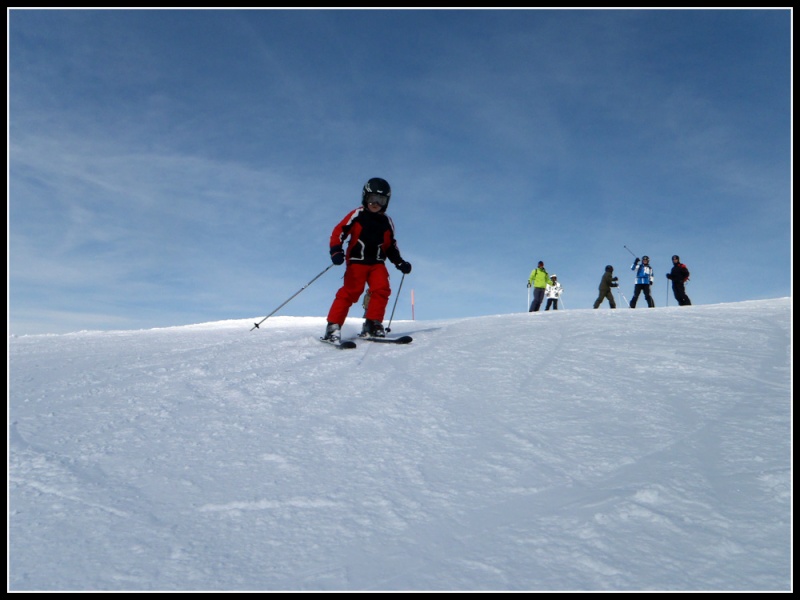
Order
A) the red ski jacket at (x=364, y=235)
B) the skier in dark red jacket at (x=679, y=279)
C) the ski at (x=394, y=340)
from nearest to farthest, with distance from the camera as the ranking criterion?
the ski at (x=394, y=340)
the red ski jacket at (x=364, y=235)
the skier in dark red jacket at (x=679, y=279)

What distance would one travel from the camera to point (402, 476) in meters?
2.48

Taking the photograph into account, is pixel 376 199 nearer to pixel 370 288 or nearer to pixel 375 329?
pixel 370 288

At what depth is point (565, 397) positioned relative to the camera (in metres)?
3.66

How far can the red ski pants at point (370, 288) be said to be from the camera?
6266 mm

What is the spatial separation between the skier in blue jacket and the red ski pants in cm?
1229

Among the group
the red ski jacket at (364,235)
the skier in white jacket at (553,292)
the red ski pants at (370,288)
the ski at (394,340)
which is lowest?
the ski at (394,340)

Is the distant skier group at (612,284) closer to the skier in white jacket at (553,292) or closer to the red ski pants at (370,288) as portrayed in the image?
the skier in white jacket at (553,292)

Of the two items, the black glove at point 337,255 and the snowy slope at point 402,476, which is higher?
the black glove at point 337,255

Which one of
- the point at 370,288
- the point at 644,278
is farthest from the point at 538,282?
the point at 370,288

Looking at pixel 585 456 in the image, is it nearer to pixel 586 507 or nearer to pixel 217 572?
pixel 586 507

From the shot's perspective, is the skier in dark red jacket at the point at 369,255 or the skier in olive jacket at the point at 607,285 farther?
the skier in olive jacket at the point at 607,285

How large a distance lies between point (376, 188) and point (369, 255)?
81 centimetres

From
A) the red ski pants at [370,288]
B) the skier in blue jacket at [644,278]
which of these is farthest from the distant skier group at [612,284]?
the red ski pants at [370,288]

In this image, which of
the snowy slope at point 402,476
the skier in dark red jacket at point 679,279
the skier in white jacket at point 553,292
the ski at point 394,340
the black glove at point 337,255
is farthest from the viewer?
the skier in white jacket at point 553,292
